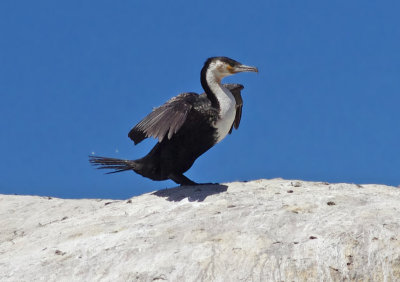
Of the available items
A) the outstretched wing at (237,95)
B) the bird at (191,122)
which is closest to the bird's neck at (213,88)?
the bird at (191,122)

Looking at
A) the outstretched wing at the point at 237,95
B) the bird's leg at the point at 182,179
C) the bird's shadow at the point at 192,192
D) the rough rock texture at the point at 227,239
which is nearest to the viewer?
the rough rock texture at the point at 227,239

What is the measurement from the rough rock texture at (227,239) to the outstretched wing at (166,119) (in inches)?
43.3

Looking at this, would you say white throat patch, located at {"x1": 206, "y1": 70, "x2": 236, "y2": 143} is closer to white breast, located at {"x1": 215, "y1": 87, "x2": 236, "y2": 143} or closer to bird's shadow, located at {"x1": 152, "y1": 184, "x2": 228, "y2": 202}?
white breast, located at {"x1": 215, "y1": 87, "x2": 236, "y2": 143}

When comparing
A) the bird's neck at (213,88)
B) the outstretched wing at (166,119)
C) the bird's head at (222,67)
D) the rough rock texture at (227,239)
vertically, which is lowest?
the rough rock texture at (227,239)

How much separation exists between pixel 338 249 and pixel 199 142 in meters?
3.42

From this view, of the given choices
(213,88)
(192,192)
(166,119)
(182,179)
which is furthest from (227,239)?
(213,88)

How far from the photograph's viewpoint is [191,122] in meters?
11.6

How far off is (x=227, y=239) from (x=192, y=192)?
239cm

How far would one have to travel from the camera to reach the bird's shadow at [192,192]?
1120 centimetres

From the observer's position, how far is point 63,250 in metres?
9.91

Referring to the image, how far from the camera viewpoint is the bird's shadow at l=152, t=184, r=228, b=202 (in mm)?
11195

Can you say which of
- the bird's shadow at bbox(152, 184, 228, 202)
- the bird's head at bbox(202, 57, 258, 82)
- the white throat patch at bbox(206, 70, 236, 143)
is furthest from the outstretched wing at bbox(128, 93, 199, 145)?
the bird's shadow at bbox(152, 184, 228, 202)

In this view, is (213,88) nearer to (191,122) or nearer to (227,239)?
(191,122)

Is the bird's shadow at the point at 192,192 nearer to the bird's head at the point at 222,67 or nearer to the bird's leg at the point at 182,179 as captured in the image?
the bird's leg at the point at 182,179
